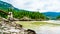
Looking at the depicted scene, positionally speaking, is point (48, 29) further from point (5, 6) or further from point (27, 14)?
point (5, 6)

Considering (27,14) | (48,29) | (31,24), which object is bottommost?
(48,29)

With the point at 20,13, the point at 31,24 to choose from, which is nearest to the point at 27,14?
the point at 20,13

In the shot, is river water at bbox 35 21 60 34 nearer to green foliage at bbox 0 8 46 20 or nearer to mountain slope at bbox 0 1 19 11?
green foliage at bbox 0 8 46 20

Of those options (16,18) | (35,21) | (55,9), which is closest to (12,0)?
(16,18)

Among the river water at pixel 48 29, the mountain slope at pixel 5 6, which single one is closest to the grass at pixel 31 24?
the river water at pixel 48 29

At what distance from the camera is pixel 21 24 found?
4.80 meters

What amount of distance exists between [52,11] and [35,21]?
1.72 ft

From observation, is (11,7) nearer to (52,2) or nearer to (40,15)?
(40,15)

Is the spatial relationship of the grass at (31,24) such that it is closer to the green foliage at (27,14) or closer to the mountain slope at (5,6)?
the green foliage at (27,14)

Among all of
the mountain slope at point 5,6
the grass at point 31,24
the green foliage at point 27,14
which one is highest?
the mountain slope at point 5,6

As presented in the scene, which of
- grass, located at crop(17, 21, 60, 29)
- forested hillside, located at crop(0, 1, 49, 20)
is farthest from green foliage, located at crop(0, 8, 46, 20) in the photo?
grass, located at crop(17, 21, 60, 29)

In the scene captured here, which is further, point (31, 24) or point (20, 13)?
point (20, 13)

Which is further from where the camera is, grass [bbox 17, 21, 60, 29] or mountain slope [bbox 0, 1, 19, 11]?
mountain slope [bbox 0, 1, 19, 11]

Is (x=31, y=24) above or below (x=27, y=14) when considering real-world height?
below
